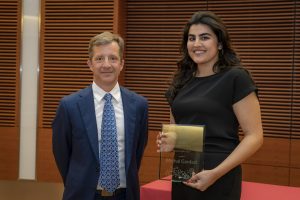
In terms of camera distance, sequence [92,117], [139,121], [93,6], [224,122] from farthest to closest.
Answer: [93,6], [139,121], [92,117], [224,122]

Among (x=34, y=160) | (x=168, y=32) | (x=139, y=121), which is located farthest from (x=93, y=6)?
(x=139, y=121)

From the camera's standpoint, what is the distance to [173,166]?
1.83 meters

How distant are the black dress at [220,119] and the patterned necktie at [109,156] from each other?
20.3 inches

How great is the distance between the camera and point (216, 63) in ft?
6.12

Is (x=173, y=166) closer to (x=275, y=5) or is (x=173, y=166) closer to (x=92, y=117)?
(x=92, y=117)

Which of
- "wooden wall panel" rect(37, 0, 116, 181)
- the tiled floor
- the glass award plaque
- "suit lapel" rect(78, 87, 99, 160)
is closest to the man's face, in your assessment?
"suit lapel" rect(78, 87, 99, 160)

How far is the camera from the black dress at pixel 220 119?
69.1 inches

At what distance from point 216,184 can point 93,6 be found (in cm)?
407

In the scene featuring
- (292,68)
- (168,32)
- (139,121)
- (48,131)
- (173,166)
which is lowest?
(48,131)

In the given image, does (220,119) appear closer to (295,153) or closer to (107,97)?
(107,97)

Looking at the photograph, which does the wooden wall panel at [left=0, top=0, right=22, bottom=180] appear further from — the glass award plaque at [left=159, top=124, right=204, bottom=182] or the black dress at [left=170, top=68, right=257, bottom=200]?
the black dress at [left=170, top=68, right=257, bottom=200]

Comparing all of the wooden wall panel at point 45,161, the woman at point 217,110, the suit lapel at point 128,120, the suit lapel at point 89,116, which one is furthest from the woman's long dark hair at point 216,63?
the wooden wall panel at point 45,161

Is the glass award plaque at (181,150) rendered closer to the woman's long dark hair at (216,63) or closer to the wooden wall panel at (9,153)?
the woman's long dark hair at (216,63)

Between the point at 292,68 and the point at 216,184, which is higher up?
the point at 292,68
